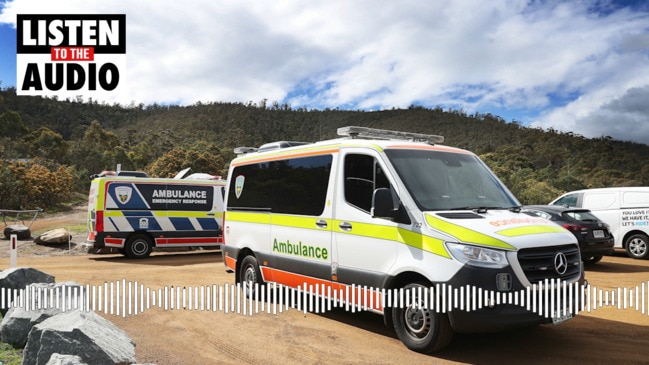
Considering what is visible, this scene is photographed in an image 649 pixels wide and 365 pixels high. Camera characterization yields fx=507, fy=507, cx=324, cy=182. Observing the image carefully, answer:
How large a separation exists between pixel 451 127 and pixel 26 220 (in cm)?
7259

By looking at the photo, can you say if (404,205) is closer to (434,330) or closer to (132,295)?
(434,330)

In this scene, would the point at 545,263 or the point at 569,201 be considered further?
the point at 569,201

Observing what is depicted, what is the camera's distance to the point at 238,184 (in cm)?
916

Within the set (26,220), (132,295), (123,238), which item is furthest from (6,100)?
(132,295)

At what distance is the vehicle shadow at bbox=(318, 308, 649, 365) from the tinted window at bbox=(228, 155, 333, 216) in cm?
183

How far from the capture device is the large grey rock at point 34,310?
5.54 meters

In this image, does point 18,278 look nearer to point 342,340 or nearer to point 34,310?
point 34,310

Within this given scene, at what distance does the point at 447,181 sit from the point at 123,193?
11298 mm

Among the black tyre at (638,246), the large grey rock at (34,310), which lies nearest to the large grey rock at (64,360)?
the large grey rock at (34,310)

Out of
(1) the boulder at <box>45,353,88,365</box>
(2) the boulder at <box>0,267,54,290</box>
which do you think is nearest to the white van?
(2) the boulder at <box>0,267,54,290</box>

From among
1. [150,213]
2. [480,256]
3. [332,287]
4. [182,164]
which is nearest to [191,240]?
[150,213]

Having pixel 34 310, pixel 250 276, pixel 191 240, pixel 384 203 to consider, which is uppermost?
pixel 384 203

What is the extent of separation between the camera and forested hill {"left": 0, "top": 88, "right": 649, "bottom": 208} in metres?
46.7

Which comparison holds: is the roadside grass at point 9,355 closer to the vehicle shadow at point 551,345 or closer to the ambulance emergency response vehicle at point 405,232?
A: the ambulance emergency response vehicle at point 405,232
